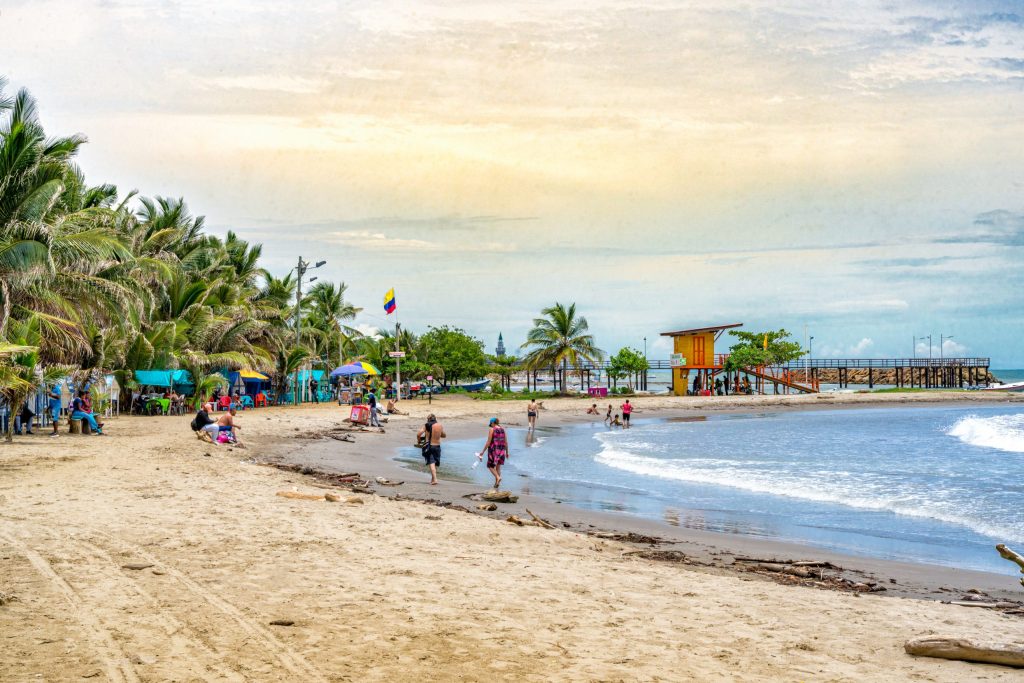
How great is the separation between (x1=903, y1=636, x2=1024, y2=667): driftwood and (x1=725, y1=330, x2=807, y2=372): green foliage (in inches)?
2369

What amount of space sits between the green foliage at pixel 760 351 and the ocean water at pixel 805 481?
30038mm

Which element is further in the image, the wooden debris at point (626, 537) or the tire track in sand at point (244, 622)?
the wooden debris at point (626, 537)

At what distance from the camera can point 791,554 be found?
10.4 meters

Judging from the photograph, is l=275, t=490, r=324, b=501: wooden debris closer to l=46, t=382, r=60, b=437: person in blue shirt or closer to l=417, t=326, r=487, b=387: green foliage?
l=46, t=382, r=60, b=437: person in blue shirt

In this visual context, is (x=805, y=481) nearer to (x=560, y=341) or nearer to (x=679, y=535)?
(x=679, y=535)

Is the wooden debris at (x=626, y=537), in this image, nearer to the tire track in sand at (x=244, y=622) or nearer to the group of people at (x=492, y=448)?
the group of people at (x=492, y=448)

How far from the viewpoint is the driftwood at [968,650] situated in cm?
567

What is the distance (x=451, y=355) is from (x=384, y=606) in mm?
45952

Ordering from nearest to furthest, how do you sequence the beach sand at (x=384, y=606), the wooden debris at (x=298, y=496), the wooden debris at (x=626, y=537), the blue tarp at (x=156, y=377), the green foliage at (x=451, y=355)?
1. the beach sand at (x=384, y=606)
2. the wooden debris at (x=626, y=537)
3. the wooden debris at (x=298, y=496)
4. the blue tarp at (x=156, y=377)
5. the green foliage at (x=451, y=355)

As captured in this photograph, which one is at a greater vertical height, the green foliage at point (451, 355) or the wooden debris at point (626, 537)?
the green foliage at point (451, 355)

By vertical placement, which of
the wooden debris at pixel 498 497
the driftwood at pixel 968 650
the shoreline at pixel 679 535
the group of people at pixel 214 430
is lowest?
the shoreline at pixel 679 535

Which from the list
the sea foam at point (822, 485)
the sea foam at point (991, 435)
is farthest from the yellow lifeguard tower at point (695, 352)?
the sea foam at point (822, 485)

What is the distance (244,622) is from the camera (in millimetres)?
6020

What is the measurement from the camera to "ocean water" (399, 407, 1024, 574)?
12328 mm
